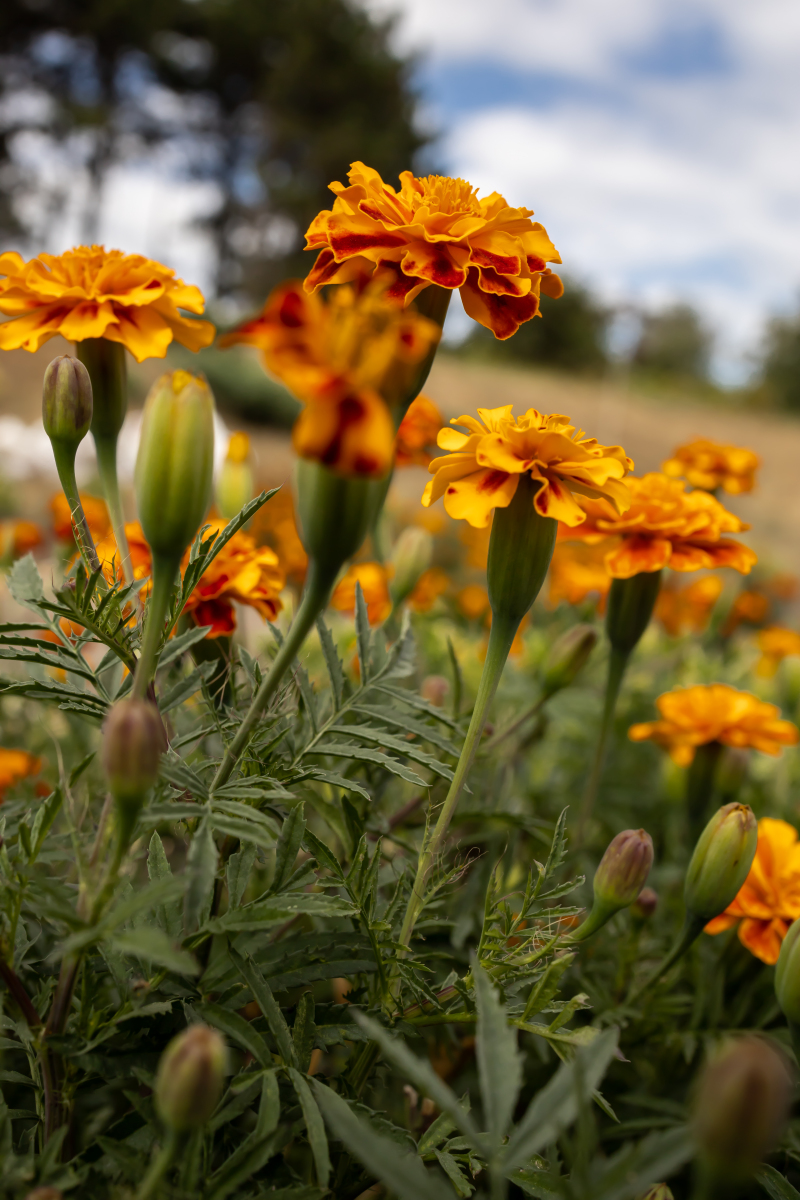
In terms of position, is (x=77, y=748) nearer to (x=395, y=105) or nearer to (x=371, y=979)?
(x=371, y=979)

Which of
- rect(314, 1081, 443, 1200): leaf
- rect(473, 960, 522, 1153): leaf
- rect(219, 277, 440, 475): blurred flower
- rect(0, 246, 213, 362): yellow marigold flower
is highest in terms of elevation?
rect(0, 246, 213, 362): yellow marigold flower

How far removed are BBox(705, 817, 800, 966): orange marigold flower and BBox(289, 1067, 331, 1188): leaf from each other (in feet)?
1.14

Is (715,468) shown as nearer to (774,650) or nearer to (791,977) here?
(791,977)

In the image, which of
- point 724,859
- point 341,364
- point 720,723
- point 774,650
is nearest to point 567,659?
point 720,723

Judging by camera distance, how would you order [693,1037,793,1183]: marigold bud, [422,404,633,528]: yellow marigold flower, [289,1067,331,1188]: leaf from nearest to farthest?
[693,1037,793,1183]: marigold bud < [289,1067,331,1188]: leaf < [422,404,633,528]: yellow marigold flower

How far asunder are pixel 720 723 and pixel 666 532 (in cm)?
24

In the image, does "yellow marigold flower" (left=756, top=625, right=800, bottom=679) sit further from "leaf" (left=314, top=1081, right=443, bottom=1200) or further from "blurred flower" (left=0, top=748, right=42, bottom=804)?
"leaf" (left=314, top=1081, right=443, bottom=1200)

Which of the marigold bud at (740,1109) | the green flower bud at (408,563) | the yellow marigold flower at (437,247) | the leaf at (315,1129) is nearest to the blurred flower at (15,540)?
the green flower bud at (408,563)

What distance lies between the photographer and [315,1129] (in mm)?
365

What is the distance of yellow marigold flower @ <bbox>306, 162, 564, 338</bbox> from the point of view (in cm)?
50

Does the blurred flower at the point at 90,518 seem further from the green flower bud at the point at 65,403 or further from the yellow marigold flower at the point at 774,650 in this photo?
the yellow marigold flower at the point at 774,650

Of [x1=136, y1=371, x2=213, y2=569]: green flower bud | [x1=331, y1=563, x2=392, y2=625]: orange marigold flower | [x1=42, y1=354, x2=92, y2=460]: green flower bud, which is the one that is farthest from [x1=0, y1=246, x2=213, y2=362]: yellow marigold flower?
[x1=331, y1=563, x2=392, y2=625]: orange marigold flower

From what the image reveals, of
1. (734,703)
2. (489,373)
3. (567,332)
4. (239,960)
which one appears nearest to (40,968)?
(239,960)

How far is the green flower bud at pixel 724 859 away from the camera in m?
0.54
